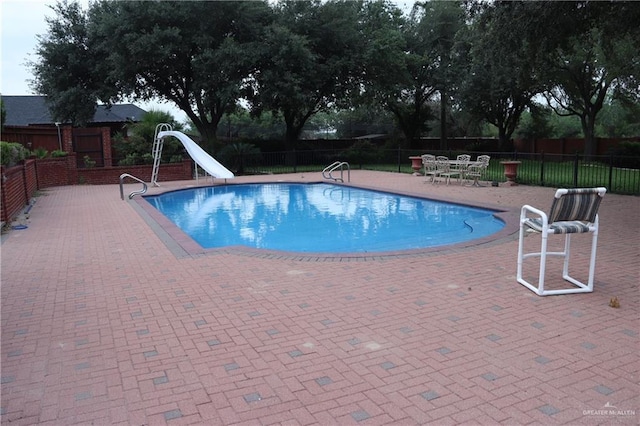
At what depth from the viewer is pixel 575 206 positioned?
4773 mm

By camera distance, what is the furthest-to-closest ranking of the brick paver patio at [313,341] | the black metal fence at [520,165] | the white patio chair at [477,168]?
the white patio chair at [477,168] → the black metal fence at [520,165] → the brick paver patio at [313,341]

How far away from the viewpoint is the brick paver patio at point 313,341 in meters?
2.92

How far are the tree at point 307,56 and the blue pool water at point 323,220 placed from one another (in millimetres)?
7617

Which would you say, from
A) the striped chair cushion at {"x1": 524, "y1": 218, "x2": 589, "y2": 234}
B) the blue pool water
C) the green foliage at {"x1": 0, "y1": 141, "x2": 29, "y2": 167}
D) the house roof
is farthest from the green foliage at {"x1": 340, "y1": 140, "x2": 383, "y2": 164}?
the striped chair cushion at {"x1": 524, "y1": 218, "x2": 589, "y2": 234}

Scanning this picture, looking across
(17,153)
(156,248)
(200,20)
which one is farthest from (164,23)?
(156,248)

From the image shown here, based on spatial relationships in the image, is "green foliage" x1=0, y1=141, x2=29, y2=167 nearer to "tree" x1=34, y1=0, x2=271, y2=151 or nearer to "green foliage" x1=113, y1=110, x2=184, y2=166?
"green foliage" x1=113, y1=110, x2=184, y2=166

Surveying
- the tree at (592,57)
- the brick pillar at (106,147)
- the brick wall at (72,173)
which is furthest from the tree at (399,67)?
the brick pillar at (106,147)

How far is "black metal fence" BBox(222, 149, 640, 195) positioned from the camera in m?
15.6

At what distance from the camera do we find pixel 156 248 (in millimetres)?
7406

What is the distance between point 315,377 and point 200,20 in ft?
74.2

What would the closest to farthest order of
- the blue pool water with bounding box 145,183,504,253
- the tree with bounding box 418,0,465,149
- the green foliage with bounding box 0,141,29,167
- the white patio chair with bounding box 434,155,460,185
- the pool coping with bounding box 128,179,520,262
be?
the pool coping with bounding box 128,179,520,262, the blue pool water with bounding box 145,183,504,253, the green foliage with bounding box 0,141,29,167, the white patio chair with bounding box 434,155,460,185, the tree with bounding box 418,0,465,149

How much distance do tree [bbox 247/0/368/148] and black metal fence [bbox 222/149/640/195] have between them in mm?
2906


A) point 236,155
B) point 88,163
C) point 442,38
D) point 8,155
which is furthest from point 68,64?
point 442,38

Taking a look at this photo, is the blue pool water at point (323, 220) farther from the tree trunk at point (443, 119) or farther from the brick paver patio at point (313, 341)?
the tree trunk at point (443, 119)
